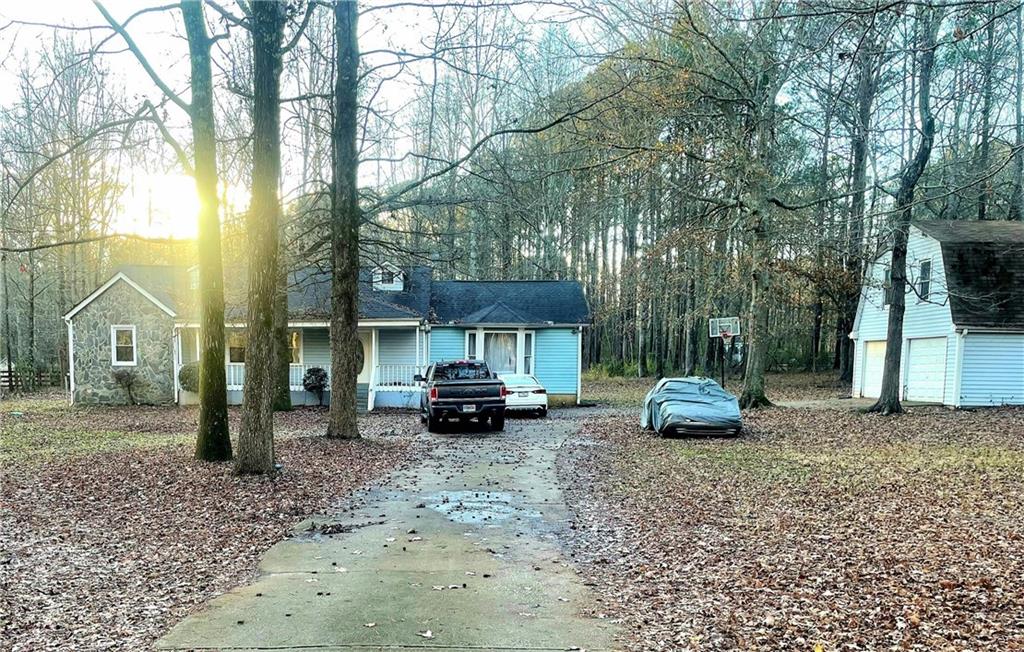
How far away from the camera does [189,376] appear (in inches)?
851

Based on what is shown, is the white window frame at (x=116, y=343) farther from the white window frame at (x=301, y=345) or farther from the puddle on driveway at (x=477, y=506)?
the puddle on driveway at (x=477, y=506)

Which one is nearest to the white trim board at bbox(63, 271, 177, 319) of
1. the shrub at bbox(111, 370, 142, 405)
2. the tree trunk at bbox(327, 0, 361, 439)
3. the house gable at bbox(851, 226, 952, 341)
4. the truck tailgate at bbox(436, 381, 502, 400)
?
the shrub at bbox(111, 370, 142, 405)

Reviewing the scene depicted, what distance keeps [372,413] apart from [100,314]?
35.4 feet

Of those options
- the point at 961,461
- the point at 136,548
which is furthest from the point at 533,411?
the point at 136,548

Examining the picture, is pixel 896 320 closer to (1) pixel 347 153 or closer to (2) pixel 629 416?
(2) pixel 629 416

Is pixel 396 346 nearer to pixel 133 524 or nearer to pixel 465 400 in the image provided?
pixel 465 400

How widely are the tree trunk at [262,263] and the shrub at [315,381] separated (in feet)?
41.6

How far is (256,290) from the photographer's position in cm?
895

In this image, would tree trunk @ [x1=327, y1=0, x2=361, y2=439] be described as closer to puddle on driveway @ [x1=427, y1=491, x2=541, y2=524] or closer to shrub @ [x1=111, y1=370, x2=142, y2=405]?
puddle on driveway @ [x1=427, y1=491, x2=541, y2=524]

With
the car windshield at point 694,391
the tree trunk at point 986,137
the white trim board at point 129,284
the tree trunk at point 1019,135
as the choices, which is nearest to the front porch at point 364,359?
the white trim board at point 129,284

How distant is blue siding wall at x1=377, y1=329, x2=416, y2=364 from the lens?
23.1 metres

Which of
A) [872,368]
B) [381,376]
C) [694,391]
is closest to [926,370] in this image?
[872,368]

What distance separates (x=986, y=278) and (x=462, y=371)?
1602 centimetres

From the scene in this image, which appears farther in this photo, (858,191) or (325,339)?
(325,339)
